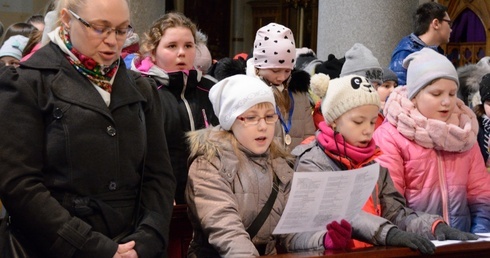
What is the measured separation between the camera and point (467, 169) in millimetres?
4547

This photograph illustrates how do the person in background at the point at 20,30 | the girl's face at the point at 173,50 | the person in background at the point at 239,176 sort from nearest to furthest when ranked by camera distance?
the person in background at the point at 239,176, the girl's face at the point at 173,50, the person in background at the point at 20,30

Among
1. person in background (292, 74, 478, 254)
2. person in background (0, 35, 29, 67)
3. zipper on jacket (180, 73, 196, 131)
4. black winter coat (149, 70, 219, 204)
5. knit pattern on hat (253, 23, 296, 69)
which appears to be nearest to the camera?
person in background (292, 74, 478, 254)

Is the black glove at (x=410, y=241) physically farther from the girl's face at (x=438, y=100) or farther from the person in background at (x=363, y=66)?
the person in background at (x=363, y=66)

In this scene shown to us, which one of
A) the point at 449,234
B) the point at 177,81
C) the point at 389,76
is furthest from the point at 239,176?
the point at 389,76

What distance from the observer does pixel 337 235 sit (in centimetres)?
349

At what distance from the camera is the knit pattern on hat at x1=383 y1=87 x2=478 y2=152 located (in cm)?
445

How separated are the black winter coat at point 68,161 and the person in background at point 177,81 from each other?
1.13 metres

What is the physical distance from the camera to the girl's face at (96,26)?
10.7 feet

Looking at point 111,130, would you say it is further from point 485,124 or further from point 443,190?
point 485,124

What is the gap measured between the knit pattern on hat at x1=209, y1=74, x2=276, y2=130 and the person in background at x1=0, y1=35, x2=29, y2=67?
2197 mm

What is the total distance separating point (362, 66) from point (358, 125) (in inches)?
81.5

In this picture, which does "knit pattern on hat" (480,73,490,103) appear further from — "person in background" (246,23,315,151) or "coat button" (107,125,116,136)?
"coat button" (107,125,116,136)

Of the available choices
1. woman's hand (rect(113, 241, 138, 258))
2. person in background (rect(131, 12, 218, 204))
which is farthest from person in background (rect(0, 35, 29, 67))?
woman's hand (rect(113, 241, 138, 258))

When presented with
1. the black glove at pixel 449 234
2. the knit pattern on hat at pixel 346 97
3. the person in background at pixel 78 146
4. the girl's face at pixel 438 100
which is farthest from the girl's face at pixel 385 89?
the person in background at pixel 78 146
